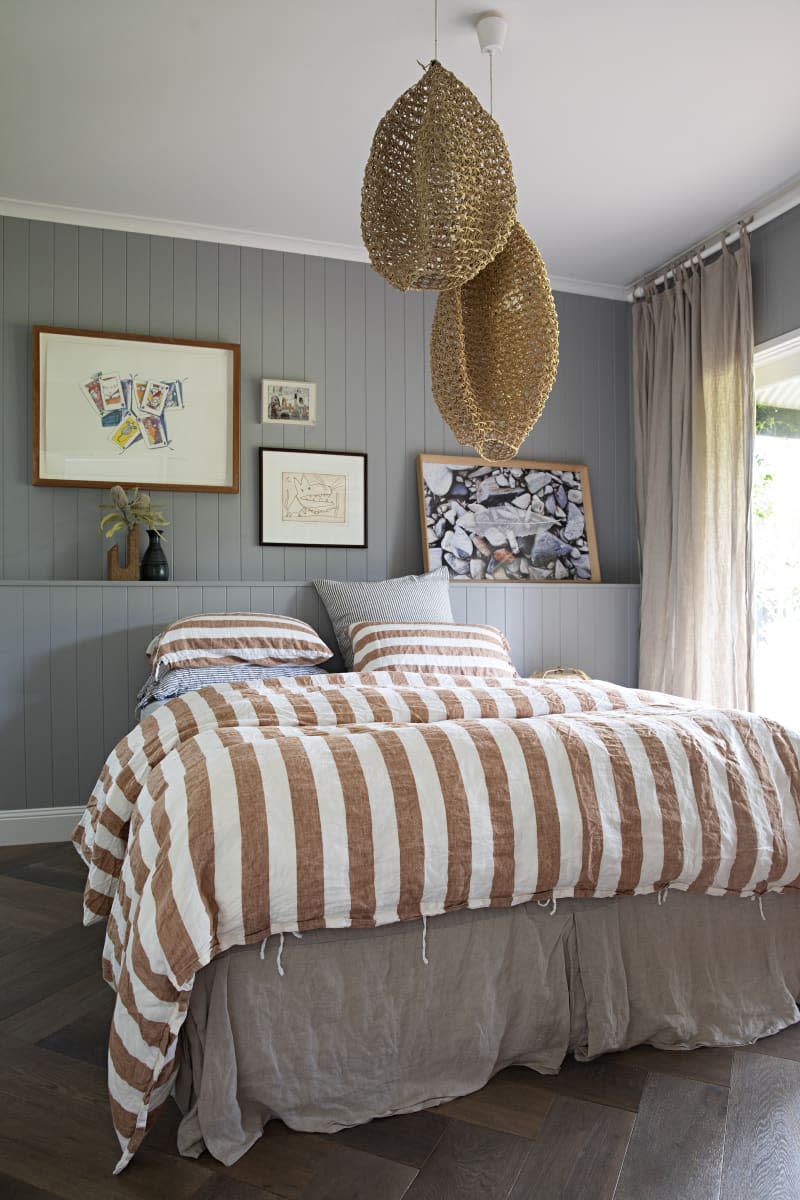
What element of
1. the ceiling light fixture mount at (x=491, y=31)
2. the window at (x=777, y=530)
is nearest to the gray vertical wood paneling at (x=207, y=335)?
the ceiling light fixture mount at (x=491, y=31)

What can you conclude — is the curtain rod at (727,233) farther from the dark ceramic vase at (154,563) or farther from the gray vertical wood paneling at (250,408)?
the dark ceramic vase at (154,563)

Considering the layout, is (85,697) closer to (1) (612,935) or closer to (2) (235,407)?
(2) (235,407)

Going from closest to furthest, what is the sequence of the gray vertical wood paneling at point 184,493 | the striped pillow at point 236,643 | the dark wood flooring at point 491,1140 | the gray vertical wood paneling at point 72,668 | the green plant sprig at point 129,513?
the dark wood flooring at point 491,1140
the striped pillow at point 236,643
the gray vertical wood paneling at point 72,668
the green plant sprig at point 129,513
the gray vertical wood paneling at point 184,493

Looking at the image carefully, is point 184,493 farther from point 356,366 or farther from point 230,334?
point 356,366

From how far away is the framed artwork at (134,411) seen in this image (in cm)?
344

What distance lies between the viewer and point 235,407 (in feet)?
12.1

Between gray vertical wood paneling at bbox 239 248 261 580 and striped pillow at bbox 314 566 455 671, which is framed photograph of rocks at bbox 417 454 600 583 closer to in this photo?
striped pillow at bbox 314 566 455 671

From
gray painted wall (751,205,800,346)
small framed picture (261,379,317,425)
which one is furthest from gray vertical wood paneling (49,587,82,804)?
gray painted wall (751,205,800,346)

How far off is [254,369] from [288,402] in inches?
8.1

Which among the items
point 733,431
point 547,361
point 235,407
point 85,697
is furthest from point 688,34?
point 85,697

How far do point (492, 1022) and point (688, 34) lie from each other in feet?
8.57

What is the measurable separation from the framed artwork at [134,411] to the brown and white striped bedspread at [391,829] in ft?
6.05

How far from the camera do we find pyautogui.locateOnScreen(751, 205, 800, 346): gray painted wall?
328 cm

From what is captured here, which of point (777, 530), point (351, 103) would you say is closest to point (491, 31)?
point (351, 103)
